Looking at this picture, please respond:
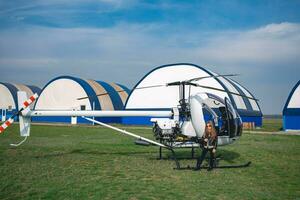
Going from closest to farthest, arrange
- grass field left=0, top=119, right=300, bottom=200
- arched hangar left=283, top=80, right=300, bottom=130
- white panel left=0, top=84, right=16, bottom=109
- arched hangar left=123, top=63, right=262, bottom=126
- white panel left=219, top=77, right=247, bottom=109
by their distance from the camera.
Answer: grass field left=0, top=119, right=300, bottom=200 < arched hangar left=283, top=80, right=300, bottom=130 < arched hangar left=123, top=63, right=262, bottom=126 < white panel left=219, top=77, right=247, bottom=109 < white panel left=0, top=84, right=16, bottom=109


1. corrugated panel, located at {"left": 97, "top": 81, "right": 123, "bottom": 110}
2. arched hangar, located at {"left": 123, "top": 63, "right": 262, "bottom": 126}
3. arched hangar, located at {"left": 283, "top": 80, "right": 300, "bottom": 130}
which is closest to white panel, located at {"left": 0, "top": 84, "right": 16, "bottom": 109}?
corrugated panel, located at {"left": 97, "top": 81, "right": 123, "bottom": 110}

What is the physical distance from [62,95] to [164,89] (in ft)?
64.5

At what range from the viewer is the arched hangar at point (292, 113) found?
136 ft

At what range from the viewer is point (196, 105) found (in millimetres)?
13711

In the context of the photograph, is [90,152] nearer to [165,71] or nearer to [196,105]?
[196,105]

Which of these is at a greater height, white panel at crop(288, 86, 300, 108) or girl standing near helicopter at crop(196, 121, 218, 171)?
white panel at crop(288, 86, 300, 108)

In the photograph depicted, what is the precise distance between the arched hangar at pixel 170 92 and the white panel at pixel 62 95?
9187 millimetres

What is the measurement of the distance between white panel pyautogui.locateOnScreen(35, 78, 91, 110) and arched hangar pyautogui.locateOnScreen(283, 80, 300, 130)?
102ft

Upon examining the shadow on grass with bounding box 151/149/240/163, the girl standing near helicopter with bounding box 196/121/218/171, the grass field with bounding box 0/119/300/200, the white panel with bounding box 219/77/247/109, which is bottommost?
the grass field with bounding box 0/119/300/200

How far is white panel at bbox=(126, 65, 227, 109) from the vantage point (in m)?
47.8

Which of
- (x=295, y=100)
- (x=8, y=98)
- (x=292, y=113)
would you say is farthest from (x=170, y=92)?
(x=8, y=98)

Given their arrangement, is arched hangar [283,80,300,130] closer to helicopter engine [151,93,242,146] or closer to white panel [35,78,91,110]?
helicopter engine [151,93,242,146]

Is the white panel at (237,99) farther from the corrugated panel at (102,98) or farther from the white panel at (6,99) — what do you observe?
the white panel at (6,99)

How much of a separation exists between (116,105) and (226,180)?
54.7m
